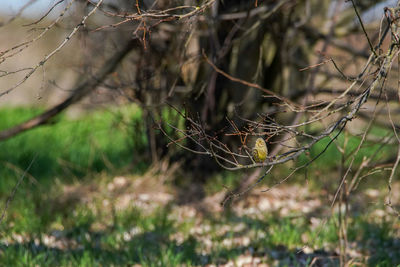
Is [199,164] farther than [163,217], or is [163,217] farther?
[199,164]

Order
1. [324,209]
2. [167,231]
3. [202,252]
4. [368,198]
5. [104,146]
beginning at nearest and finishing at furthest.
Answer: [202,252], [167,231], [324,209], [368,198], [104,146]

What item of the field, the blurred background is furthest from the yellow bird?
A: the blurred background

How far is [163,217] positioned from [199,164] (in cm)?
96

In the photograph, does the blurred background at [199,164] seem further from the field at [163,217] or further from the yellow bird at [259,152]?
the yellow bird at [259,152]

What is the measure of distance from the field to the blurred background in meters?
0.01

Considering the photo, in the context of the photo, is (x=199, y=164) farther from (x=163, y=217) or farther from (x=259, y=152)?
(x=259, y=152)

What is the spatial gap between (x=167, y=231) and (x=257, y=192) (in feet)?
4.12

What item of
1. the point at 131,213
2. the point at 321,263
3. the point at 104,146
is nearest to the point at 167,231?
the point at 131,213

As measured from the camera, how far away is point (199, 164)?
14.6ft

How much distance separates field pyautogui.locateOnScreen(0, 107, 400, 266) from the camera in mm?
2947

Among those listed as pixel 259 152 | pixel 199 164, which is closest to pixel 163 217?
pixel 199 164

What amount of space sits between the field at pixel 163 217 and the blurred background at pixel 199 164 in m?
0.01

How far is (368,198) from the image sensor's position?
4320mm

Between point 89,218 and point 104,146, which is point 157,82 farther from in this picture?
point 104,146
